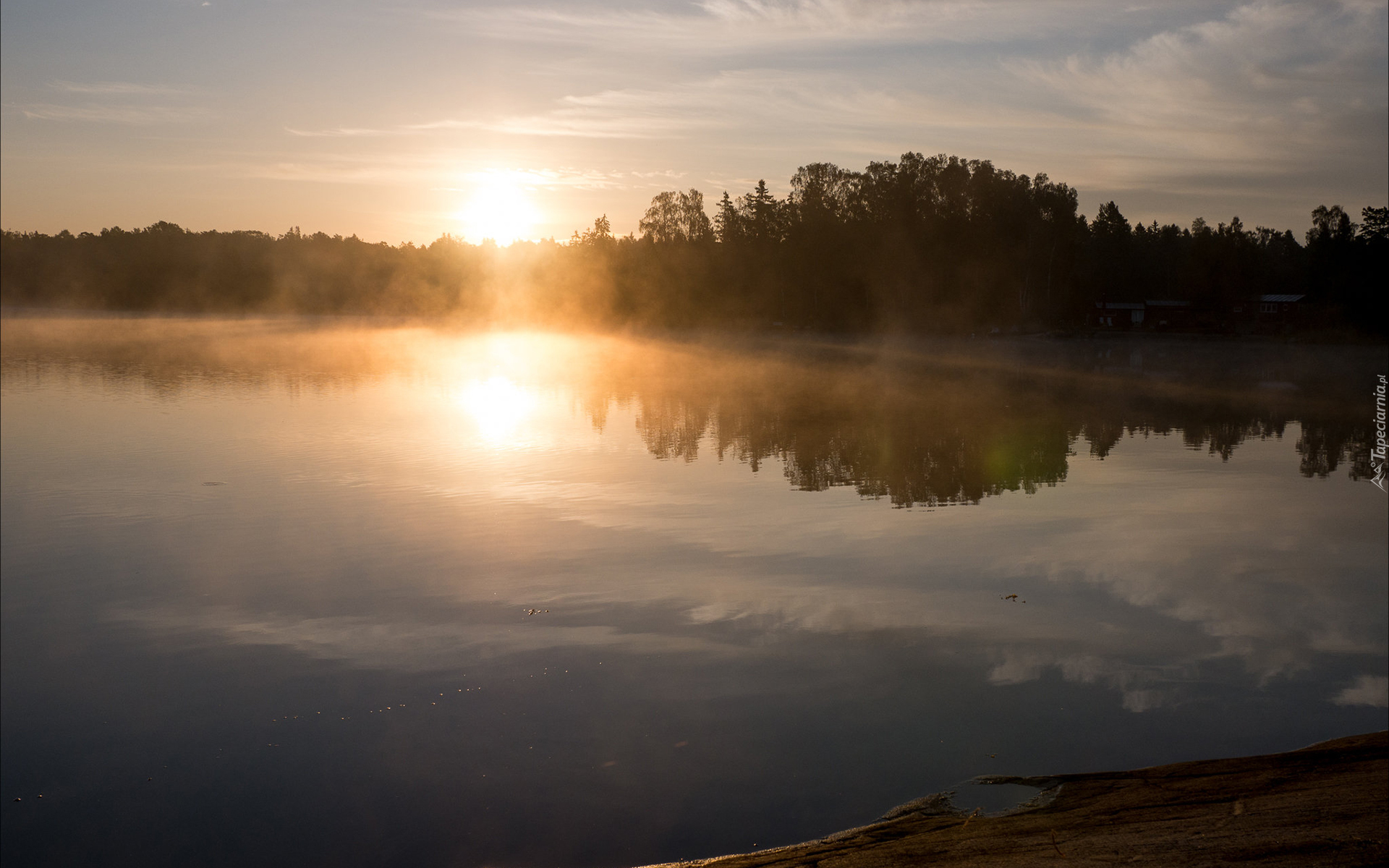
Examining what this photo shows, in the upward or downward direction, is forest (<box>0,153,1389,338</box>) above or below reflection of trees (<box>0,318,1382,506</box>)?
above

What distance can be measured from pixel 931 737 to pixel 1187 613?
5.09 meters

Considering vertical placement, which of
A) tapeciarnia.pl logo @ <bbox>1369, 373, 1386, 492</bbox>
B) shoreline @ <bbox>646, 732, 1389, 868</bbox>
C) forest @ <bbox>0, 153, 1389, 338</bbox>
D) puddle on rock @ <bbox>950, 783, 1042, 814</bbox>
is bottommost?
puddle on rock @ <bbox>950, 783, 1042, 814</bbox>

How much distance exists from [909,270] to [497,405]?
69.5m

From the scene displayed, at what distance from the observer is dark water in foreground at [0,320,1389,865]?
7.03 meters

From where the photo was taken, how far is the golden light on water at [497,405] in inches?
1061

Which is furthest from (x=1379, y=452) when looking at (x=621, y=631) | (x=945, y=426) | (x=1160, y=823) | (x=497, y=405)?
(x=497, y=405)

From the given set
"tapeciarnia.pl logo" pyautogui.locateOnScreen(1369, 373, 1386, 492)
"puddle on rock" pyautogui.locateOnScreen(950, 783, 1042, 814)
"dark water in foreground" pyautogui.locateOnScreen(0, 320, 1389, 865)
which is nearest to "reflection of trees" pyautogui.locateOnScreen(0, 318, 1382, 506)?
"tapeciarnia.pl logo" pyautogui.locateOnScreen(1369, 373, 1386, 492)

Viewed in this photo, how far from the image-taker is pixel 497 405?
33.3 meters

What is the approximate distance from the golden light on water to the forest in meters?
61.7

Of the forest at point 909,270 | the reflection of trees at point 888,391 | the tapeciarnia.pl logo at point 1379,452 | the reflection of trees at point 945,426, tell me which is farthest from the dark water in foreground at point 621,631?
the forest at point 909,270

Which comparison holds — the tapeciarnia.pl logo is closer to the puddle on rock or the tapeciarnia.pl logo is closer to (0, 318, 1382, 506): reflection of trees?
(0, 318, 1382, 506): reflection of trees

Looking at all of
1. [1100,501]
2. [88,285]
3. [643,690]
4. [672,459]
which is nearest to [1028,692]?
[643,690]

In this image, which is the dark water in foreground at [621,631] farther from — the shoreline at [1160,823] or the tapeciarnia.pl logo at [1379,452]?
the tapeciarnia.pl logo at [1379,452]

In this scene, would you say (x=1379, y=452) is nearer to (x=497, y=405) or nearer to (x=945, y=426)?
(x=945, y=426)
